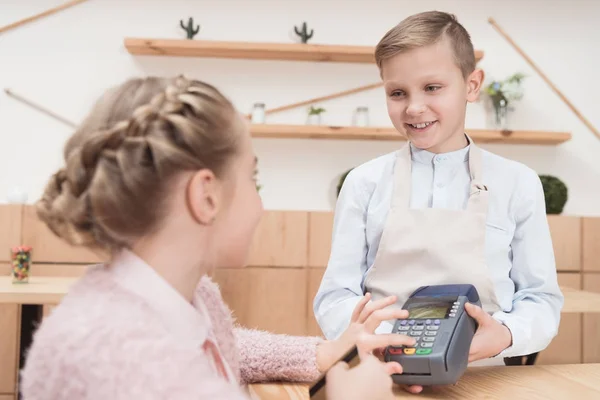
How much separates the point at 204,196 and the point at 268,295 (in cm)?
317

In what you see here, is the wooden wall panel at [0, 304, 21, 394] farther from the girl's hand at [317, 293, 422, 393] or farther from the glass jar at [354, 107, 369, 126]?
the girl's hand at [317, 293, 422, 393]

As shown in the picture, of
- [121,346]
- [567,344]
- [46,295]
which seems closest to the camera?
[121,346]

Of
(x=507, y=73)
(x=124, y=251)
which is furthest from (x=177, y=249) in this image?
(x=507, y=73)

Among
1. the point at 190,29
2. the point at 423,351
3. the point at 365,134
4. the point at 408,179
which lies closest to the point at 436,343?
the point at 423,351

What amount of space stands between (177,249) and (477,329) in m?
0.50

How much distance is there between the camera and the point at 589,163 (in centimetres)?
452

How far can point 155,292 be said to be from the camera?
0.70 m

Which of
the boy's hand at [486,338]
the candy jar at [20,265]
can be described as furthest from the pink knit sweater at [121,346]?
the candy jar at [20,265]

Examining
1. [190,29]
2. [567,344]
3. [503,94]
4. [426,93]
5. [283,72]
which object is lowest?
[567,344]

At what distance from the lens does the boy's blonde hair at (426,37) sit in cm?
127

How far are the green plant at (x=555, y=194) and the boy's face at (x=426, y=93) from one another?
3.00 meters

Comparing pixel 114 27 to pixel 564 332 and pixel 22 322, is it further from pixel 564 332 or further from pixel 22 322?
pixel 564 332

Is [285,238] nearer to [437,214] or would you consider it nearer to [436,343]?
[437,214]

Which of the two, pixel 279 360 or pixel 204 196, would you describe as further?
pixel 279 360
